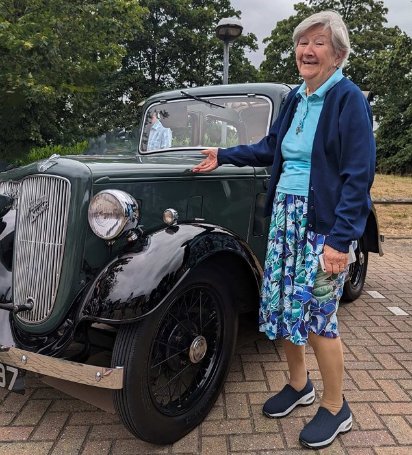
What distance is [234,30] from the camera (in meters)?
6.02

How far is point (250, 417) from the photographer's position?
91.4 inches

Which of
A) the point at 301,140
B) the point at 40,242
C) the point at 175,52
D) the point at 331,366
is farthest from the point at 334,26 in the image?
the point at 175,52

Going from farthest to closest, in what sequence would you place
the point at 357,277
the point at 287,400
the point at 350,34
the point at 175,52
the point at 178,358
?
the point at 350,34, the point at 175,52, the point at 357,277, the point at 287,400, the point at 178,358

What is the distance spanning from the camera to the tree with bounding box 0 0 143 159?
352 inches

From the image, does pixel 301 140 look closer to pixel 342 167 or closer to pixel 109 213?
pixel 342 167

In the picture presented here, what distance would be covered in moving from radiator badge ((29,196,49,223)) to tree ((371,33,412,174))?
17551 millimetres

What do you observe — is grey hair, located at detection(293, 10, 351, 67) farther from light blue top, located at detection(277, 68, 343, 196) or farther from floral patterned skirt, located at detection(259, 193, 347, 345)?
floral patterned skirt, located at detection(259, 193, 347, 345)

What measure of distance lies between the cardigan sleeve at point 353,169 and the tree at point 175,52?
70.5 ft

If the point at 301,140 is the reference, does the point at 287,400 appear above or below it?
below

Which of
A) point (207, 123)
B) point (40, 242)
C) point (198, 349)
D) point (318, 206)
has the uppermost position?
point (207, 123)

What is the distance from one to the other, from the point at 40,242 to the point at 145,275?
0.62 m

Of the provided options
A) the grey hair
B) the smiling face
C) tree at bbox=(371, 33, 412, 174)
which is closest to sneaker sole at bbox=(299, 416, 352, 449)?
the smiling face

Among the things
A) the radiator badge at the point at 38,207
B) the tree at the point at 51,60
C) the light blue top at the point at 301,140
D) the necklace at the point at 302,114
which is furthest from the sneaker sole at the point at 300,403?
the tree at the point at 51,60

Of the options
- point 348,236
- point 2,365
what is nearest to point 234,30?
point 348,236
